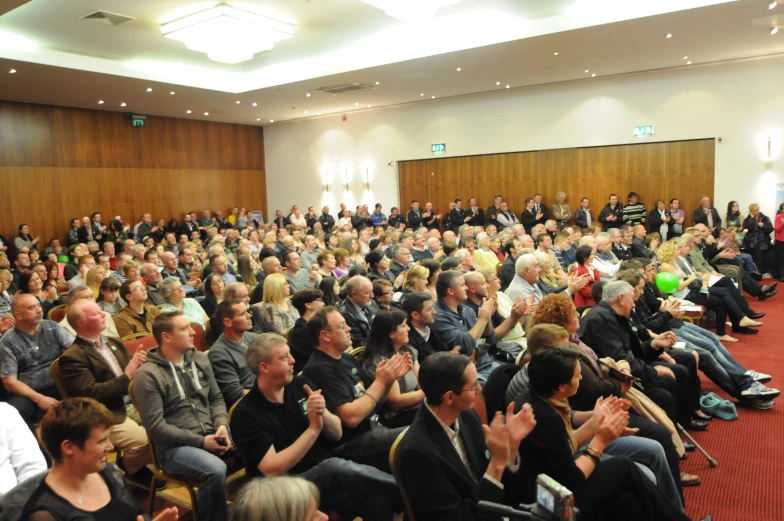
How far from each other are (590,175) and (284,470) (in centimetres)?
1307

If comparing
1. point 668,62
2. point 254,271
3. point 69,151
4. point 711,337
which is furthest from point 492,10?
point 69,151

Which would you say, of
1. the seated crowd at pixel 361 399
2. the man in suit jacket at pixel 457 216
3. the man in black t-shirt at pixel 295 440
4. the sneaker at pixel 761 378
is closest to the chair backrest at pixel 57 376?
the seated crowd at pixel 361 399

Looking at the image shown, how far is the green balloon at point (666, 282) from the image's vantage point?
6.21m

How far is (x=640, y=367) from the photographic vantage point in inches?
150

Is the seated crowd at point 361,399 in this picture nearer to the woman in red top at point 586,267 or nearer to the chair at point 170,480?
the chair at point 170,480

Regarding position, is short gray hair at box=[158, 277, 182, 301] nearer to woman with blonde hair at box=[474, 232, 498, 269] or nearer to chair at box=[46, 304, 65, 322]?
chair at box=[46, 304, 65, 322]

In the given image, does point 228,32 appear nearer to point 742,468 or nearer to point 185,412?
point 185,412

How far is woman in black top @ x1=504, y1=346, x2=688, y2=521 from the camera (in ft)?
7.50

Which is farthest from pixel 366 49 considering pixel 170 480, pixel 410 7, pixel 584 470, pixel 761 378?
pixel 584 470

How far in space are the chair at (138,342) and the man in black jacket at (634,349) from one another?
10.00 feet

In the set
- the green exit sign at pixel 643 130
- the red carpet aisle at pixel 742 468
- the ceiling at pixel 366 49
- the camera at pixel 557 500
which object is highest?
the ceiling at pixel 366 49

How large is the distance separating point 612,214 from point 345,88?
268 inches

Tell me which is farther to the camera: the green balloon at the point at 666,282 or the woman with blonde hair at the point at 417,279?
the green balloon at the point at 666,282

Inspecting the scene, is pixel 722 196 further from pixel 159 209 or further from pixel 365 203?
pixel 159 209
